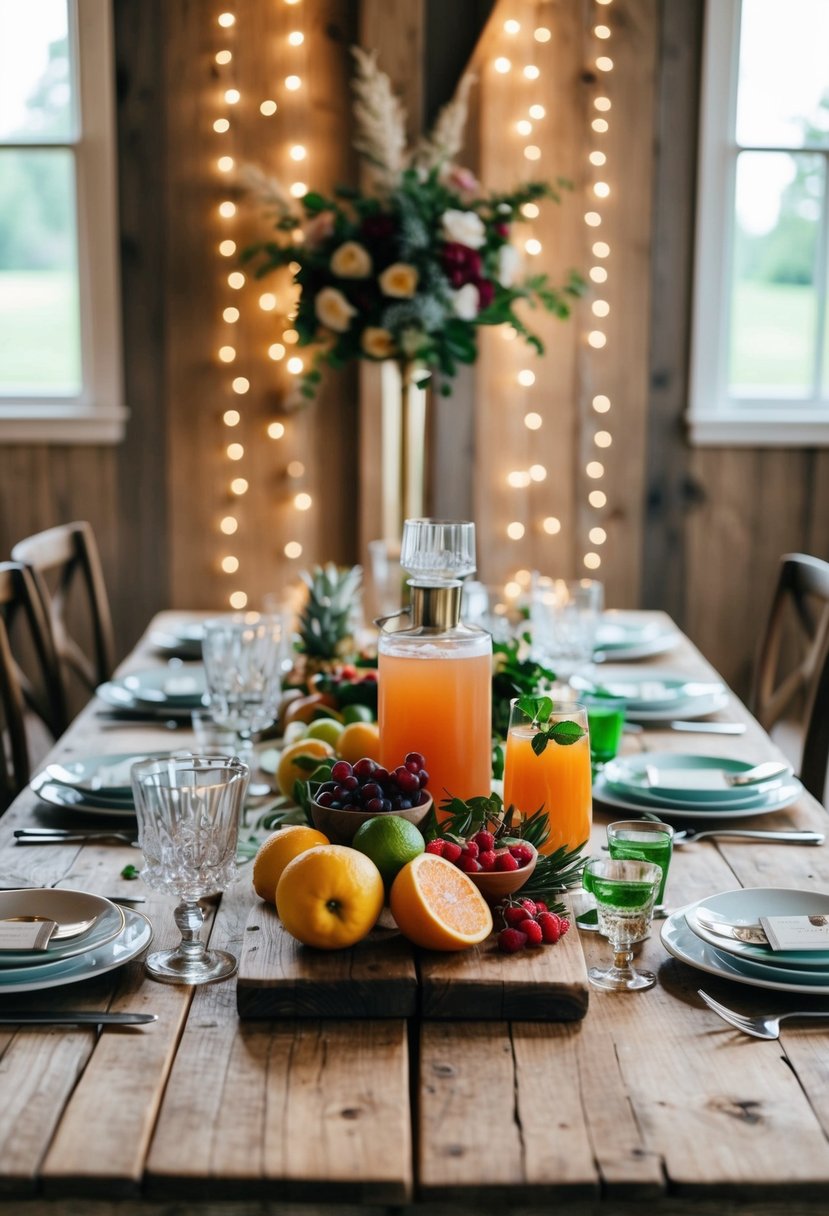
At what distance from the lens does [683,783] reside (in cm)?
170

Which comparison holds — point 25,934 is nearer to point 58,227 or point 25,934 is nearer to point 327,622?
point 327,622

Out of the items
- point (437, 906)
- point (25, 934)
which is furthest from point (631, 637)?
point (25, 934)

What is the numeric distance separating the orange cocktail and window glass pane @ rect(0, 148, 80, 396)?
248 cm

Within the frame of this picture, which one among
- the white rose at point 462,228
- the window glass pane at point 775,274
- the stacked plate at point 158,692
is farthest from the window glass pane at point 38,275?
the window glass pane at point 775,274

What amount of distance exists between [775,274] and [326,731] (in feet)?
7.97

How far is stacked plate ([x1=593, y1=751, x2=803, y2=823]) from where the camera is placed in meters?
1.65

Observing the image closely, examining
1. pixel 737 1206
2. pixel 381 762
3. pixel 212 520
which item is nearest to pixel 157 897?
pixel 381 762

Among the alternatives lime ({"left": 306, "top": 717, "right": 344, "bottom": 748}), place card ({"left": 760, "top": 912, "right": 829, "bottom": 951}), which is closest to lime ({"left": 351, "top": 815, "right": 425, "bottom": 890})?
place card ({"left": 760, "top": 912, "right": 829, "bottom": 951})

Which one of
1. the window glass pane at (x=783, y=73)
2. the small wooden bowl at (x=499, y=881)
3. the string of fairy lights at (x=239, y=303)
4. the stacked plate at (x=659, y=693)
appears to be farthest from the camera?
the window glass pane at (x=783, y=73)

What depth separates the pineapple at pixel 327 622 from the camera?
2209 millimetres

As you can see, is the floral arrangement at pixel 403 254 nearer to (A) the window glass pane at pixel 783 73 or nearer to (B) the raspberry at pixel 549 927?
(A) the window glass pane at pixel 783 73

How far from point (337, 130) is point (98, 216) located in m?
0.65

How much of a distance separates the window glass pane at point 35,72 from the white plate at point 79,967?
9.03ft

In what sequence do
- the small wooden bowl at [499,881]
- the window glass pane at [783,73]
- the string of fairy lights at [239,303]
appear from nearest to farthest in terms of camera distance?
1. the small wooden bowl at [499,881]
2. the string of fairy lights at [239,303]
3. the window glass pane at [783,73]
